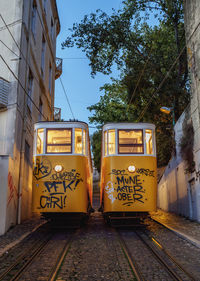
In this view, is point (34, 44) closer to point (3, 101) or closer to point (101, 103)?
point (3, 101)

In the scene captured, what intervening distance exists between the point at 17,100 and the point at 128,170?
5.17 m

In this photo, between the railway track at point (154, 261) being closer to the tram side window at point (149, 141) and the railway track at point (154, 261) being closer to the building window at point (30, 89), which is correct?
the tram side window at point (149, 141)

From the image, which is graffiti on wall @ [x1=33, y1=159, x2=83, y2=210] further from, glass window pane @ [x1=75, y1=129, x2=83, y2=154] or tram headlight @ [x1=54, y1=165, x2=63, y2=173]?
glass window pane @ [x1=75, y1=129, x2=83, y2=154]

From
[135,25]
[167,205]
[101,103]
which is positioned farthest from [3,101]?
[101,103]

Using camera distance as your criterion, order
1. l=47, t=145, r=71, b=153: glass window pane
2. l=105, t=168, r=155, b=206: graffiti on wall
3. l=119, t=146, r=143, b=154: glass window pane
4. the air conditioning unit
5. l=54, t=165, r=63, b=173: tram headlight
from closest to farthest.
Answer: l=54, t=165, r=63, b=173: tram headlight, l=105, t=168, r=155, b=206: graffiti on wall, l=47, t=145, r=71, b=153: glass window pane, l=119, t=146, r=143, b=154: glass window pane, the air conditioning unit

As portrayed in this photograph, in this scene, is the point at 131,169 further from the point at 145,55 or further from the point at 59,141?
the point at 145,55

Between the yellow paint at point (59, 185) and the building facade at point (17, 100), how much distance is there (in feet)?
3.77

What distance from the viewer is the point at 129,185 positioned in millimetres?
10008

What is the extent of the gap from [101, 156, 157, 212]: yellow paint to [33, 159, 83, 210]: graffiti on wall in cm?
114

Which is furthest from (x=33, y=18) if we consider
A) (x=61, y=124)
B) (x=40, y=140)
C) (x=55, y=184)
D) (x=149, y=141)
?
(x=55, y=184)

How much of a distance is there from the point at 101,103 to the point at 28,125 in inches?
663

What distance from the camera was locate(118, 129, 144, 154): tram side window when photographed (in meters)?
10.4

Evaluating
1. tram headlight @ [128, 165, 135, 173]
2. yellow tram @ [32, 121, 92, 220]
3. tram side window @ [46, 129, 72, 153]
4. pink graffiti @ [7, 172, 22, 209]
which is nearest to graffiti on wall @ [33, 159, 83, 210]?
yellow tram @ [32, 121, 92, 220]

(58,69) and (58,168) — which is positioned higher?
(58,69)
